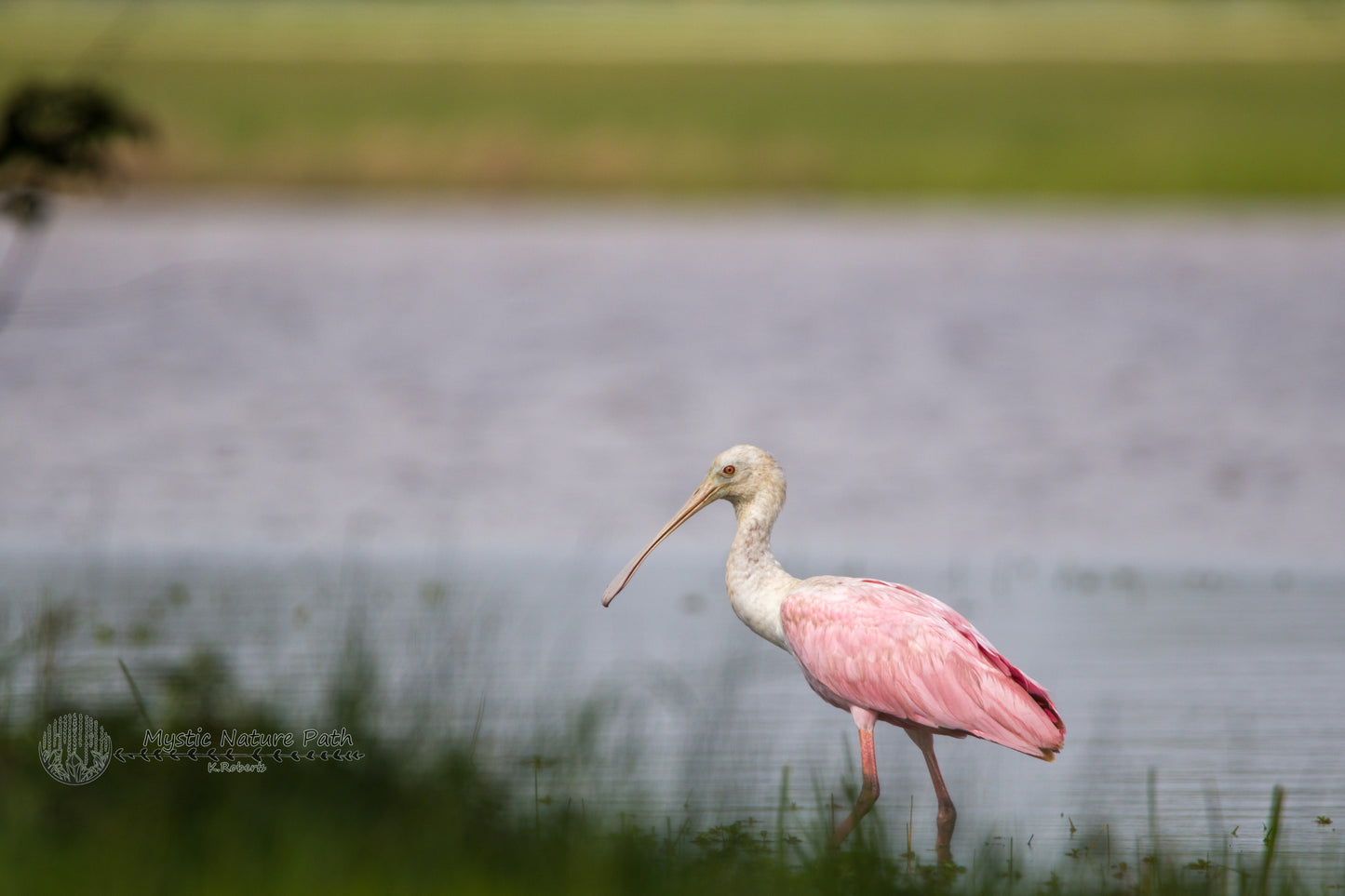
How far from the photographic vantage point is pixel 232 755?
5398mm

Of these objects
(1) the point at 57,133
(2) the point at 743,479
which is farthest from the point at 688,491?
(1) the point at 57,133

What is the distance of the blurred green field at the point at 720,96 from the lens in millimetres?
30547

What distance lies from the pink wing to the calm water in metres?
0.28

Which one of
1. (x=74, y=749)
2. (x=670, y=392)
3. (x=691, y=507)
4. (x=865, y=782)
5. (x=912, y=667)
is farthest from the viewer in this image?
(x=670, y=392)

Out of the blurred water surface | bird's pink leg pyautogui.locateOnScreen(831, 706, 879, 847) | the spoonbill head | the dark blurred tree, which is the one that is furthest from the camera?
the blurred water surface

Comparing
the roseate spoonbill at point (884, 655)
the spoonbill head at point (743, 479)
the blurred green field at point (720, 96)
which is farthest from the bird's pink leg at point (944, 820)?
the blurred green field at point (720, 96)

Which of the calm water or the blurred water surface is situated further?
the blurred water surface

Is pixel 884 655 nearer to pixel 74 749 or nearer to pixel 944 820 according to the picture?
pixel 944 820

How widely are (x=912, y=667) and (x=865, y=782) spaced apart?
0.47 metres

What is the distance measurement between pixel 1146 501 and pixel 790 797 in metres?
6.66

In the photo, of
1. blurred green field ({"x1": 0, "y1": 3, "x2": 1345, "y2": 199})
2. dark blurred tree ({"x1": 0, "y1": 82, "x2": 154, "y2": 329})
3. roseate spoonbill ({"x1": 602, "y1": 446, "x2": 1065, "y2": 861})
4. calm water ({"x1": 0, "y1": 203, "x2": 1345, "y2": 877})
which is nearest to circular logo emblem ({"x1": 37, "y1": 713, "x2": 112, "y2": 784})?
calm water ({"x1": 0, "y1": 203, "x2": 1345, "y2": 877})

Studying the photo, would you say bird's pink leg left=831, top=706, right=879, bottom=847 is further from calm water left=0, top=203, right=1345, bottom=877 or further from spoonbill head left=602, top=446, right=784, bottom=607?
spoonbill head left=602, top=446, right=784, bottom=607

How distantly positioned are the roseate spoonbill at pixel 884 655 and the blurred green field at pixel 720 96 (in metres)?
2.40

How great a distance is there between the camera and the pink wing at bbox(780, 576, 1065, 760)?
5711 mm
